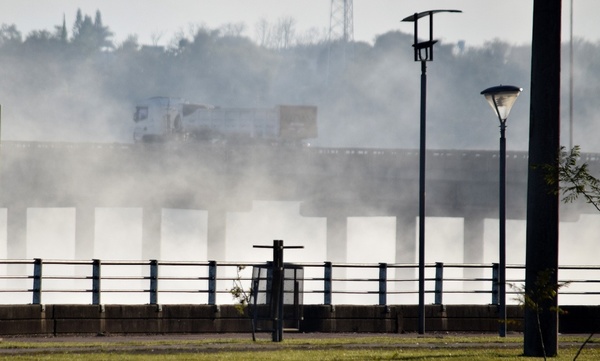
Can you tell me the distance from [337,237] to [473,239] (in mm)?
9108

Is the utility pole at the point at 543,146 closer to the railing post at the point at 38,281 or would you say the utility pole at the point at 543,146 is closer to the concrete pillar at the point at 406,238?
the railing post at the point at 38,281

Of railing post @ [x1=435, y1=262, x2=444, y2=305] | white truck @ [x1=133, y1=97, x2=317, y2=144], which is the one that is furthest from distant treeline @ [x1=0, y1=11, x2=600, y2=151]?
railing post @ [x1=435, y1=262, x2=444, y2=305]

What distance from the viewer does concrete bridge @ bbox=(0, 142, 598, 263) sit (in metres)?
87.1

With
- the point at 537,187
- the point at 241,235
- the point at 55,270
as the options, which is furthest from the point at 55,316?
the point at 55,270

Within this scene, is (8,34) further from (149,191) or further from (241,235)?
(149,191)

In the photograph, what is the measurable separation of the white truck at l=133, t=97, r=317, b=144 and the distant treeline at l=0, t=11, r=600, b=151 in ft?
125

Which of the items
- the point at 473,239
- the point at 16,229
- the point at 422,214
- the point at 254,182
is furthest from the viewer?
the point at 16,229

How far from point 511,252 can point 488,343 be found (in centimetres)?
10108

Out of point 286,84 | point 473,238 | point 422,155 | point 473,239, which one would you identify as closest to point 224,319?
point 422,155

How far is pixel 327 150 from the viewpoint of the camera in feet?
304

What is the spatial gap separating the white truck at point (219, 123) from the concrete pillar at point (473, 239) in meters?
19.2

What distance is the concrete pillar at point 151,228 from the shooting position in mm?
94312

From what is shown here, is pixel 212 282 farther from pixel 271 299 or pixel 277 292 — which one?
pixel 277 292

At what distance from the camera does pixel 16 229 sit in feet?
308
